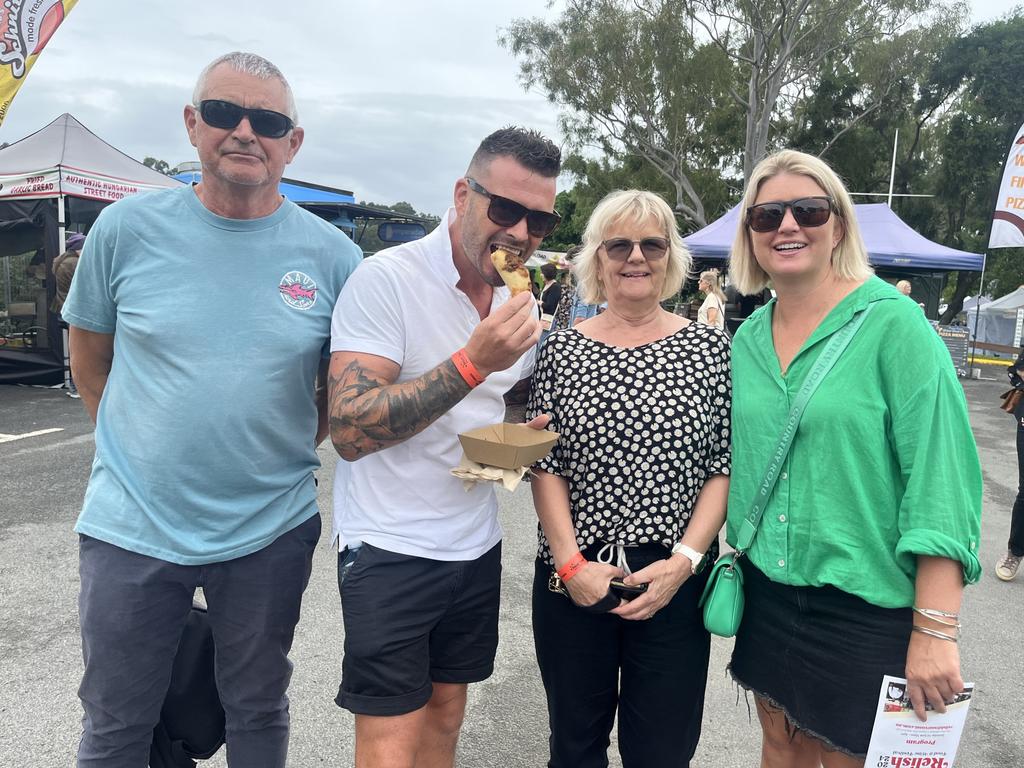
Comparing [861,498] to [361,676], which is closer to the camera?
[861,498]

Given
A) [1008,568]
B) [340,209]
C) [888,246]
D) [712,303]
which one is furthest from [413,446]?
[340,209]

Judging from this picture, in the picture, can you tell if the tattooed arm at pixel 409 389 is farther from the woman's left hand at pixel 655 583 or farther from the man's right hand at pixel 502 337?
the woman's left hand at pixel 655 583

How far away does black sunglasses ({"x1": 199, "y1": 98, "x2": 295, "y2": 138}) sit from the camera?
1.86 metres

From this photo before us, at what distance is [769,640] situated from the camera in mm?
1868

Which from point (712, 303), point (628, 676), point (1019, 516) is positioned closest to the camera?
point (628, 676)

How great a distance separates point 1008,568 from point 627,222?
13.8ft

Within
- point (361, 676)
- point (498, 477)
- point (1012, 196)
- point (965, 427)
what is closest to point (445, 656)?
point (361, 676)

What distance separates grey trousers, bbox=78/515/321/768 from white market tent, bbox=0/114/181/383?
8.97 meters

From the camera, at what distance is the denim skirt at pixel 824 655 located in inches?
65.7

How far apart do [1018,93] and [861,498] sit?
31.7 meters

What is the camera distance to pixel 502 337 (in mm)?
1608

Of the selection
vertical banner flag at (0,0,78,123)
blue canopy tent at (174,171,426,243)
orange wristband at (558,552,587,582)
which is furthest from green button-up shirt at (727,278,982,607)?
blue canopy tent at (174,171,426,243)

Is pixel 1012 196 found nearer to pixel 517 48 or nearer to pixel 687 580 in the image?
pixel 687 580

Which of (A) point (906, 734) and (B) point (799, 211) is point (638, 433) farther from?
(A) point (906, 734)
